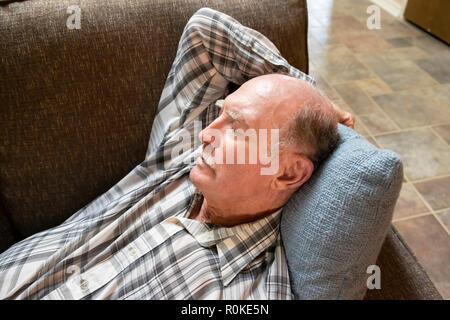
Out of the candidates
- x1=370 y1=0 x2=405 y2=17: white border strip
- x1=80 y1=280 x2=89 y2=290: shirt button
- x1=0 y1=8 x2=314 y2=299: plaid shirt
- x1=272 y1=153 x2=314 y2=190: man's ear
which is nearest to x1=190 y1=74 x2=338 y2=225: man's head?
x1=272 y1=153 x2=314 y2=190: man's ear

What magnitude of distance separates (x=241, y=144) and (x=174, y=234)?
0.30m

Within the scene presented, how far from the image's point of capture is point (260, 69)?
989 mm

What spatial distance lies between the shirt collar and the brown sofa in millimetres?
379

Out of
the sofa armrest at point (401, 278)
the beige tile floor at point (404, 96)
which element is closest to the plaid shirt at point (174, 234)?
the sofa armrest at point (401, 278)

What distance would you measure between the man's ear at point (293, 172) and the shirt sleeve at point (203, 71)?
0.92ft

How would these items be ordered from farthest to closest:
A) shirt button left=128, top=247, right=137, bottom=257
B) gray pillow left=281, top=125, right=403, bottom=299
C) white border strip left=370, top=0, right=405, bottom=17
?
1. white border strip left=370, top=0, right=405, bottom=17
2. shirt button left=128, top=247, right=137, bottom=257
3. gray pillow left=281, top=125, right=403, bottom=299

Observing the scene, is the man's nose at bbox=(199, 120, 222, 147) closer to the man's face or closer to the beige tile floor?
the man's face

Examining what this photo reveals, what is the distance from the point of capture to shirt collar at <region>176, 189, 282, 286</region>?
0.87 meters

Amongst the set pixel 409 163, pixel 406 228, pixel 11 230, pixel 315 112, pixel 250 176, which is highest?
pixel 315 112

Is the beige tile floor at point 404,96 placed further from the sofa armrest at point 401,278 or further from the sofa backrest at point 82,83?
the sofa backrest at point 82,83

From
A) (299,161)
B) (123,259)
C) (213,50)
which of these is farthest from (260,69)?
(123,259)

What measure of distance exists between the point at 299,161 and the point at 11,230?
950 millimetres
